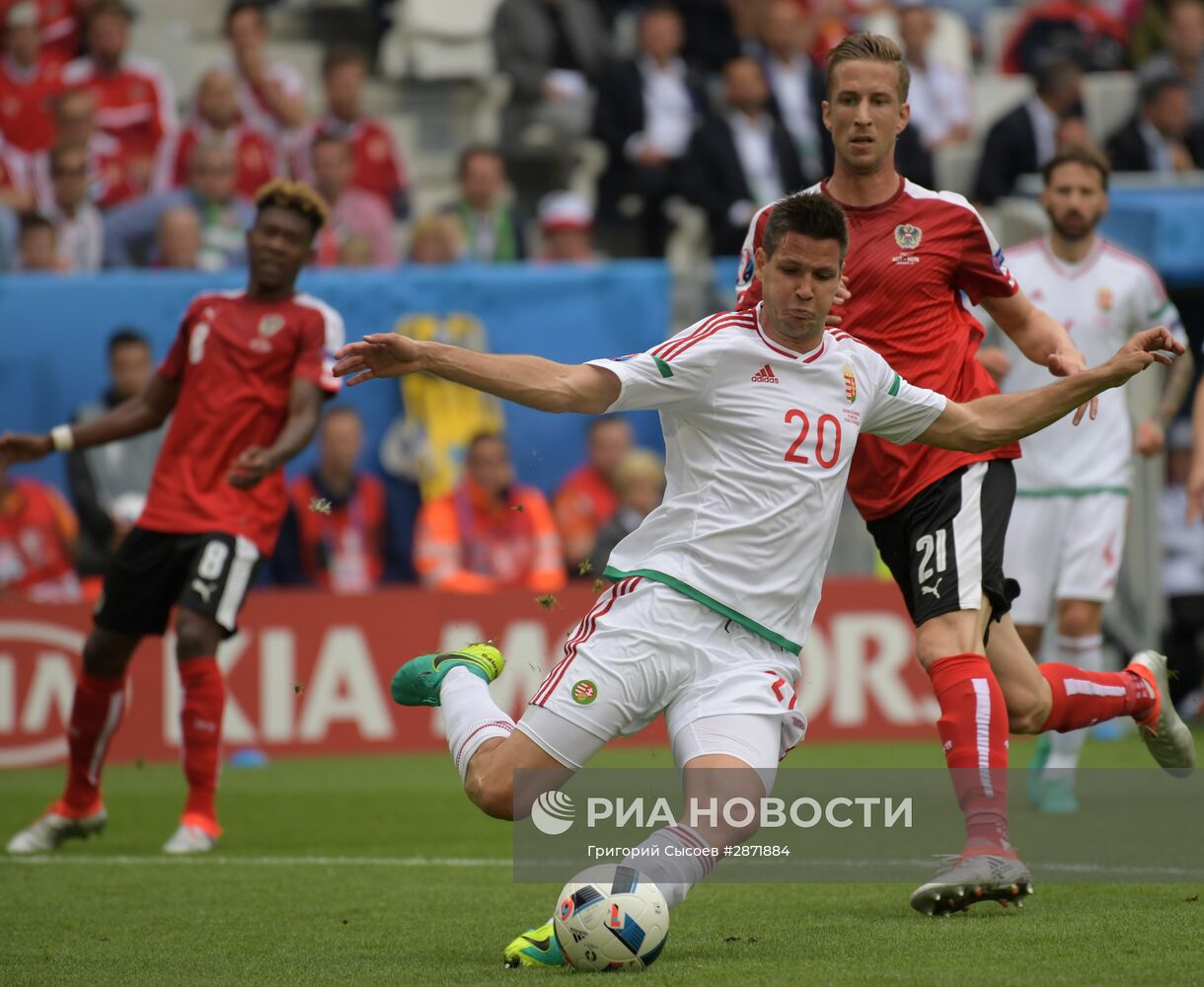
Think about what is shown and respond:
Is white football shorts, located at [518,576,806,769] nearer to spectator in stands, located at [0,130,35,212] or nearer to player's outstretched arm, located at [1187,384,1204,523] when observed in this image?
player's outstretched arm, located at [1187,384,1204,523]

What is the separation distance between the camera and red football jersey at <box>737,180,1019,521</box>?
253 inches

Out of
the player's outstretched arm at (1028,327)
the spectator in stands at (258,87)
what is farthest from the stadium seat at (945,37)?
the player's outstretched arm at (1028,327)

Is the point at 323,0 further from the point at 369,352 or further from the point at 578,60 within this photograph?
the point at 369,352

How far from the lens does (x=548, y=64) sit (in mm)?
16562

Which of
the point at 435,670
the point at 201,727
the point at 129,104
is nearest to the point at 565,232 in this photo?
the point at 129,104

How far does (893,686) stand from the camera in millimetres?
12430

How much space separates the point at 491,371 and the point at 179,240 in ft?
30.1

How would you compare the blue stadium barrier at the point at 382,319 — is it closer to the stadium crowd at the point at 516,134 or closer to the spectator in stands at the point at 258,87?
the stadium crowd at the point at 516,134

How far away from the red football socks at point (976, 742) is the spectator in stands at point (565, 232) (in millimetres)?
8780

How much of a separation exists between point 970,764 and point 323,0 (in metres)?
13.4

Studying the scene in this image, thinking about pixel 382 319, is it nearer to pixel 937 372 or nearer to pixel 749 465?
pixel 937 372

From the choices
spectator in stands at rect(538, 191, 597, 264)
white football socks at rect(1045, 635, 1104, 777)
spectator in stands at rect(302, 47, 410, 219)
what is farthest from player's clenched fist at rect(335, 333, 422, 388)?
spectator in stands at rect(302, 47, 410, 219)

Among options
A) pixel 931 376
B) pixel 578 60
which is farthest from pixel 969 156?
pixel 931 376

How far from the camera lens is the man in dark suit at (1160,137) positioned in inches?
608
